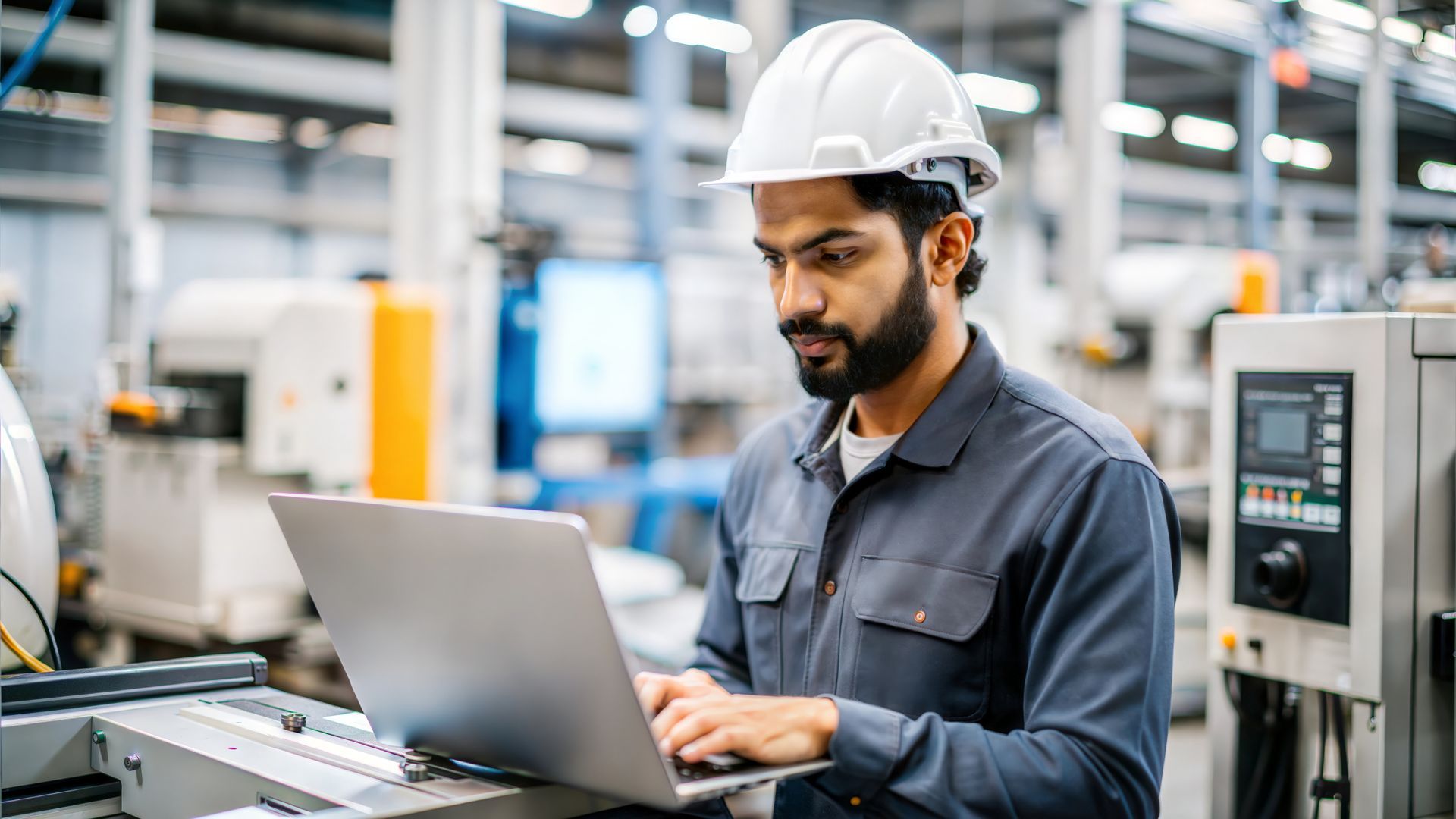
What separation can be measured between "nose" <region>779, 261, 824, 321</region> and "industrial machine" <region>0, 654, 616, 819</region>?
555mm

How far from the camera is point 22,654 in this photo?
1345 mm

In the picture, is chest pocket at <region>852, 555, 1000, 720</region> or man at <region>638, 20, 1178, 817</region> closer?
man at <region>638, 20, 1178, 817</region>

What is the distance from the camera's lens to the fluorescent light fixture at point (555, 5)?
6.31 m

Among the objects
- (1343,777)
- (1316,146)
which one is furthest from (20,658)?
(1316,146)

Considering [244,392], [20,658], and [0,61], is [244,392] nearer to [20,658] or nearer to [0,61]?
[20,658]

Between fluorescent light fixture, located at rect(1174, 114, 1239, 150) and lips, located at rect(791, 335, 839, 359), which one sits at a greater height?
fluorescent light fixture, located at rect(1174, 114, 1239, 150)

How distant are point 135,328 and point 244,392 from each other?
86cm

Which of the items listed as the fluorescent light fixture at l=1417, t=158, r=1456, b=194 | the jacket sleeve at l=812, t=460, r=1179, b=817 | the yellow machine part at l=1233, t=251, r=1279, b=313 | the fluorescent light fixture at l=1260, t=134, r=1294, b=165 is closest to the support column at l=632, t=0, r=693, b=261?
the yellow machine part at l=1233, t=251, r=1279, b=313

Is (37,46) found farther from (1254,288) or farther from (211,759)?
(1254,288)

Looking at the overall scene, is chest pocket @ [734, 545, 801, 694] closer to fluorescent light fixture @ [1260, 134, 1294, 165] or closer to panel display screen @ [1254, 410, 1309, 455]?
panel display screen @ [1254, 410, 1309, 455]

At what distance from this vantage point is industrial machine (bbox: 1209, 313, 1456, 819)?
1.61m

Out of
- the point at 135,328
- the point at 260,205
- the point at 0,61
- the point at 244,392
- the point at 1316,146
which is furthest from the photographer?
the point at 1316,146

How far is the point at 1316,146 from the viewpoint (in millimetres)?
12133

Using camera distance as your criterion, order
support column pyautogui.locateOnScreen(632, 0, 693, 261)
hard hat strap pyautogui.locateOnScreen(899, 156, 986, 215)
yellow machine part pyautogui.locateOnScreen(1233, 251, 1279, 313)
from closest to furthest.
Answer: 1. hard hat strap pyautogui.locateOnScreen(899, 156, 986, 215)
2. yellow machine part pyautogui.locateOnScreen(1233, 251, 1279, 313)
3. support column pyautogui.locateOnScreen(632, 0, 693, 261)
